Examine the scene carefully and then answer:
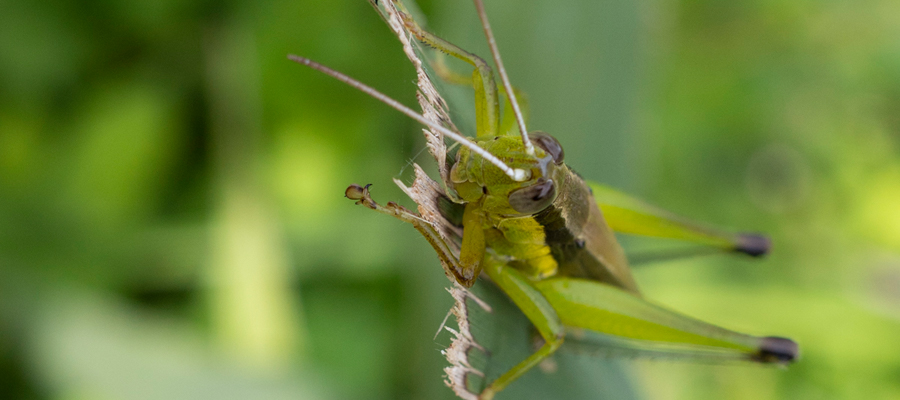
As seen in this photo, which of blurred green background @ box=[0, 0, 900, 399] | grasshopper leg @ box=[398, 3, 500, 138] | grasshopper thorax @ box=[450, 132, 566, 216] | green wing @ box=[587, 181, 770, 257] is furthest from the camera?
blurred green background @ box=[0, 0, 900, 399]

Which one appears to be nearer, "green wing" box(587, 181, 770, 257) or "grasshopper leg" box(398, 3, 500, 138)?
"grasshopper leg" box(398, 3, 500, 138)

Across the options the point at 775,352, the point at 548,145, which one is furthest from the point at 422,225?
the point at 775,352

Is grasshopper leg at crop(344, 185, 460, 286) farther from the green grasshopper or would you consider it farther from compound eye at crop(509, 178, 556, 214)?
compound eye at crop(509, 178, 556, 214)

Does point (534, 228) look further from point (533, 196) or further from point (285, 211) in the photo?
Result: point (285, 211)

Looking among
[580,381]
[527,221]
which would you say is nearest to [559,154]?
[527,221]

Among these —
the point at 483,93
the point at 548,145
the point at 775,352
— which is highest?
the point at 483,93

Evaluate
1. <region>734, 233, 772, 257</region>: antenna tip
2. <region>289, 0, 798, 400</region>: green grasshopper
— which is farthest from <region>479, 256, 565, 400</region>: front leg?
<region>734, 233, 772, 257</region>: antenna tip
